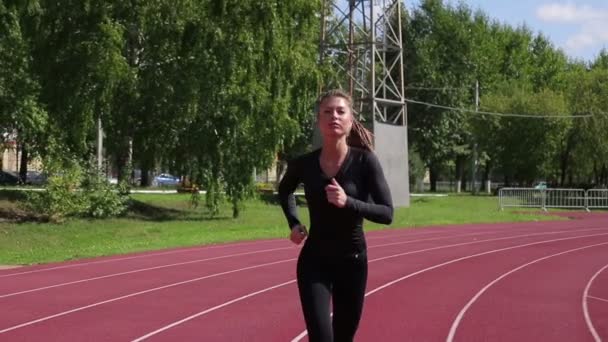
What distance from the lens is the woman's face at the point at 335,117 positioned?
4.44 m

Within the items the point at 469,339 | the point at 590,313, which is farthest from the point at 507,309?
the point at 469,339

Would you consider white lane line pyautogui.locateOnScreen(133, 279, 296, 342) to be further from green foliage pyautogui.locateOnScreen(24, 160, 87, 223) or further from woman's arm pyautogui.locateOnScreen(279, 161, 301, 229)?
green foliage pyautogui.locateOnScreen(24, 160, 87, 223)

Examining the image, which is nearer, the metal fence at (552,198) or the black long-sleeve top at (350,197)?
the black long-sleeve top at (350,197)

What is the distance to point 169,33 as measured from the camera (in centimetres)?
2789

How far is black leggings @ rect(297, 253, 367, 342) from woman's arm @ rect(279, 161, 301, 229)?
339mm

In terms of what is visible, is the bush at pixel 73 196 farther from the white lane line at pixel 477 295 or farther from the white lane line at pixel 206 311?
the white lane line at pixel 206 311

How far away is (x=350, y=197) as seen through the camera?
4289 millimetres

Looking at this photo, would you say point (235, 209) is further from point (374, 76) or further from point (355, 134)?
point (355, 134)

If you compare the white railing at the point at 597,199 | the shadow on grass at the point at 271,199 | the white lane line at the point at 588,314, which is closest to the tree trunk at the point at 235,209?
the shadow on grass at the point at 271,199

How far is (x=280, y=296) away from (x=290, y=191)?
22.5 feet

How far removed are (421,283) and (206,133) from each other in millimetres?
17281

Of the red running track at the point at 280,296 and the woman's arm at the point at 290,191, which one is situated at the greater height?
the woman's arm at the point at 290,191

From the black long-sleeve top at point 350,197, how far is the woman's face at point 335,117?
12 centimetres

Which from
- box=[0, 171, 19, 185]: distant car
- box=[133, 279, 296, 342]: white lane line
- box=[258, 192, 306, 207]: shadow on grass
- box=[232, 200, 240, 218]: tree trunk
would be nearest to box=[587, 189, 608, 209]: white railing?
box=[258, 192, 306, 207]: shadow on grass
